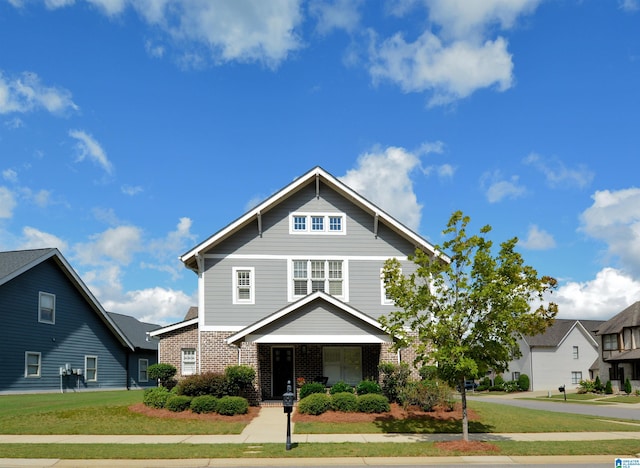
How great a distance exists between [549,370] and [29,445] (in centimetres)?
5456

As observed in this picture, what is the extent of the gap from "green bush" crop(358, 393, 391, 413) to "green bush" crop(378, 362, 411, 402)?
1298 millimetres

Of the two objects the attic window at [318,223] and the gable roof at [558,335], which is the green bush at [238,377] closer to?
the attic window at [318,223]

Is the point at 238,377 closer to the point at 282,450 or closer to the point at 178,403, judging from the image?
the point at 178,403

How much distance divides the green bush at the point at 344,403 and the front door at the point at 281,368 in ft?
17.9

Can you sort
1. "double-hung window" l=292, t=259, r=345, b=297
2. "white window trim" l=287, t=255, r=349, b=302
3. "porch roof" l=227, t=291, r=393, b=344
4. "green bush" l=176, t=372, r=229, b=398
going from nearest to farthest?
"green bush" l=176, t=372, r=229, b=398 → "porch roof" l=227, t=291, r=393, b=344 → "white window trim" l=287, t=255, r=349, b=302 → "double-hung window" l=292, t=259, r=345, b=297

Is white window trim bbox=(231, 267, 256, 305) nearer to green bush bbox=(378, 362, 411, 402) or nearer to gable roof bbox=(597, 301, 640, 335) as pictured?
green bush bbox=(378, 362, 411, 402)

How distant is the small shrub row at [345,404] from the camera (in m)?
22.1

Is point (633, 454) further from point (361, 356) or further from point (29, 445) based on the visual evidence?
point (29, 445)

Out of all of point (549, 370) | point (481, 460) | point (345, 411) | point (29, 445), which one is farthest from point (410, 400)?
point (549, 370)

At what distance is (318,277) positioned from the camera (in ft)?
92.3

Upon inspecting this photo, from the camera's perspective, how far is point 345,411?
22109mm

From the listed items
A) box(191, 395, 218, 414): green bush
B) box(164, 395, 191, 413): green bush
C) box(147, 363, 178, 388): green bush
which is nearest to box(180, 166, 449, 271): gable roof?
box(147, 363, 178, 388): green bush

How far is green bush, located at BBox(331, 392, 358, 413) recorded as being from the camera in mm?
22125

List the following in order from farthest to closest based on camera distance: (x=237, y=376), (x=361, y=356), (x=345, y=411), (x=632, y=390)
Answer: (x=632, y=390) → (x=361, y=356) → (x=237, y=376) → (x=345, y=411)
